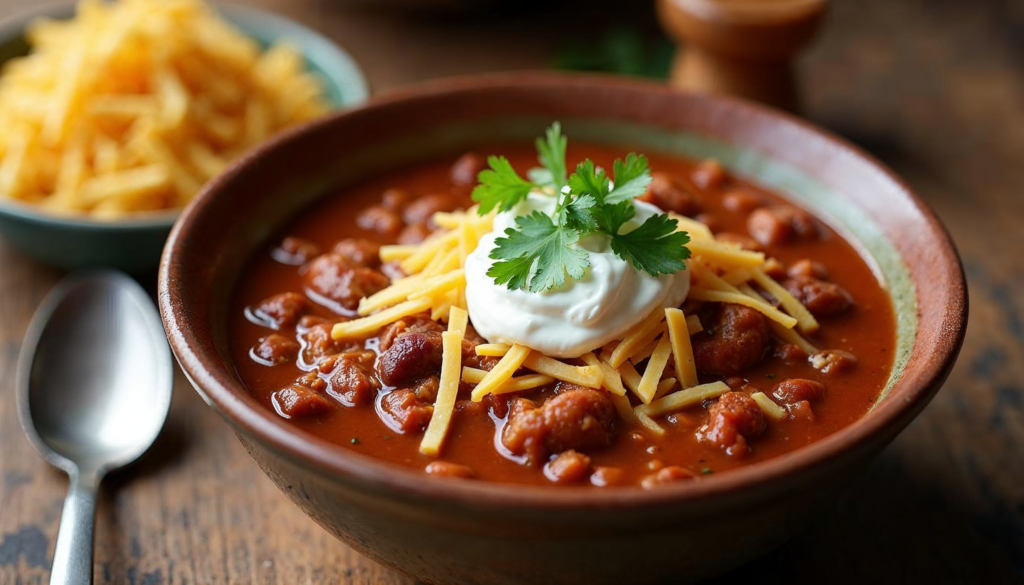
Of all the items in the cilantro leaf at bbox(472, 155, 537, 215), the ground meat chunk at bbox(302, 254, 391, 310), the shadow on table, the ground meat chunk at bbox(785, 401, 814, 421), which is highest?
the cilantro leaf at bbox(472, 155, 537, 215)

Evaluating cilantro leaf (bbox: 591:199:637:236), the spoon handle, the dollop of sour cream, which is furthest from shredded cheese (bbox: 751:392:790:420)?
the spoon handle

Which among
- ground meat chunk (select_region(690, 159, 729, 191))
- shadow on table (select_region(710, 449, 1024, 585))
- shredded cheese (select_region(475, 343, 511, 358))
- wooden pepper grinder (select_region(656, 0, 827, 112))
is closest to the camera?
shredded cheese (select_region(475, 343, 511, 358))

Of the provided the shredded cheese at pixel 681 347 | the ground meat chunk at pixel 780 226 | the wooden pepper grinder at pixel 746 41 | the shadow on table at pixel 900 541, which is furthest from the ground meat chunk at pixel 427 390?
the wooden pepper grinder at pixel 746 41

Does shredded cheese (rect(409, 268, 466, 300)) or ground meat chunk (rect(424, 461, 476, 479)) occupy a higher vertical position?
shredded cheese (rect(409, 268, 466, 300))

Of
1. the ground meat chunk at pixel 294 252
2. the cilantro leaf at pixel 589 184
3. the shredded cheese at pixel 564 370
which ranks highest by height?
the cilantro leaf at pixel 589 184

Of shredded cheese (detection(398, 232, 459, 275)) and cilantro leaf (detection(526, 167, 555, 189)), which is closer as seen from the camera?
shredded cheese (detection(398, 232, 459, 275))

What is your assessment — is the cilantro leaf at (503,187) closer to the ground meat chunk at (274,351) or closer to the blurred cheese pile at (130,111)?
the ground meat chunk at (274,351)

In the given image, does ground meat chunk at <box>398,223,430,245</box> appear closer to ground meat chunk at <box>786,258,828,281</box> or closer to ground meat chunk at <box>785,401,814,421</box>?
ground meat chunk at <box>786,258,828,281</box>
